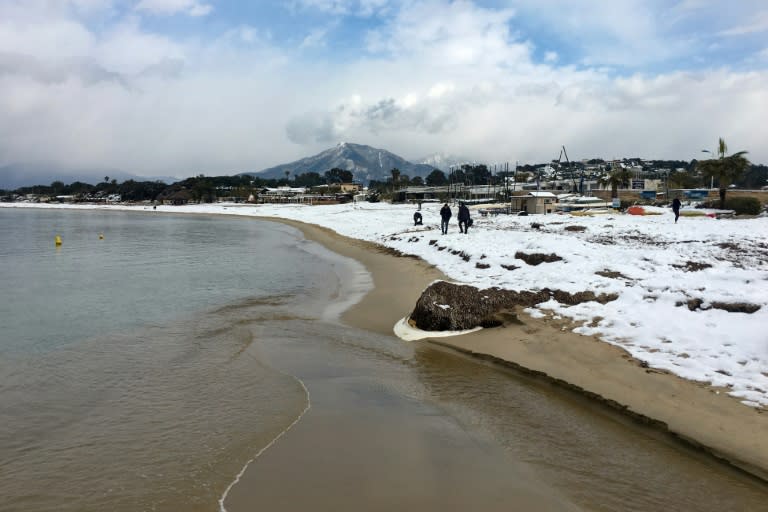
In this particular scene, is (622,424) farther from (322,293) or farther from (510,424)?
(322,293)

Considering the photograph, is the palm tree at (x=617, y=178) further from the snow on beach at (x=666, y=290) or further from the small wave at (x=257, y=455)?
the small wave at (x=257, y=455)

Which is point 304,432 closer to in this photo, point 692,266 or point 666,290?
point 666,290

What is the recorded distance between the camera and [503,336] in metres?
9.42

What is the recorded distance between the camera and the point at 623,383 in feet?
22.6

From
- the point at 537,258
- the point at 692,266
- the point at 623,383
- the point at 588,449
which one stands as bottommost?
the point at 588,449

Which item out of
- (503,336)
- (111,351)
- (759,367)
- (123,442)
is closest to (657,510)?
(759,367)

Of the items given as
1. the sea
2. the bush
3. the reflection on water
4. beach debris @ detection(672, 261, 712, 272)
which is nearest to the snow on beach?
beach debris @ detection(672, 261, 712, 272)

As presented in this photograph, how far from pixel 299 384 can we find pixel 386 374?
145 cm

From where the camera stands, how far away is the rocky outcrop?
401 inches

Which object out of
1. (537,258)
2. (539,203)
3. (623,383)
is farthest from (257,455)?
(539,203)

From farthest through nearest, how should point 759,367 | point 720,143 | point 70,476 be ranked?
point 720,143 < point 759,367 < point 70,476

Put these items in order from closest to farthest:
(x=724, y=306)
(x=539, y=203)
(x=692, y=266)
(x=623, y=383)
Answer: (x=623, y=383), (x=724, y=306), (x=692, y=266), (x=539, y=203)

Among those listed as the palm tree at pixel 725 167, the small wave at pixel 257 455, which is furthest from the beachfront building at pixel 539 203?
the small wave at pixel 257 455

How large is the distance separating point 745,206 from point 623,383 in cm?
4544
